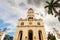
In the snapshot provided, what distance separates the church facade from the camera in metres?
42.8

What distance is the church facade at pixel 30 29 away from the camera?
4280cm

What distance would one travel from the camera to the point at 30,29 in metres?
45.0

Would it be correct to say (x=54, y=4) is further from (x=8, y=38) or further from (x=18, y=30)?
(x=8, y=38)

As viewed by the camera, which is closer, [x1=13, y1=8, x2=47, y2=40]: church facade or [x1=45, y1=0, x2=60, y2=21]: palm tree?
[x1=45, y1=0, x2=60, y2=21]: palm tree

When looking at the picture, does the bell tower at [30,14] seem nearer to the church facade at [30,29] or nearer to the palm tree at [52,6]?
the church facade at [30,29]

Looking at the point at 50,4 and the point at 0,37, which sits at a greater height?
the point at 50,4

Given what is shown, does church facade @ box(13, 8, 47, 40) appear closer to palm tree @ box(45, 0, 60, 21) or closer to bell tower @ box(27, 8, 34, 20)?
bell tower @ box(27, 8, 34, 20)

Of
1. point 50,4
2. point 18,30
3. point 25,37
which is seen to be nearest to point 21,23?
point 18,30

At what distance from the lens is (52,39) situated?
51.2 m

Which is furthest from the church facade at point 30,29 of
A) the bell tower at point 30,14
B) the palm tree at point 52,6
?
the palm tree at point 52,6

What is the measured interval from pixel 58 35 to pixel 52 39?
325 cm

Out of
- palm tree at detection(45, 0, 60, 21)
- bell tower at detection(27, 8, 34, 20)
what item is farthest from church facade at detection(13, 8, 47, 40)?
palm tree at detection(45, 0, 60, 21)

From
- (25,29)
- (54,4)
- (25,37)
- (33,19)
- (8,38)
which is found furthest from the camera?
(8,38)

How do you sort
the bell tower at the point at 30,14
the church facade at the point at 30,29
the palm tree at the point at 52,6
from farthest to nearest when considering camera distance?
the bell tower at the point at 30,14 → the church facade at the point at 30,29 → the palm tree at the point at 52,6
